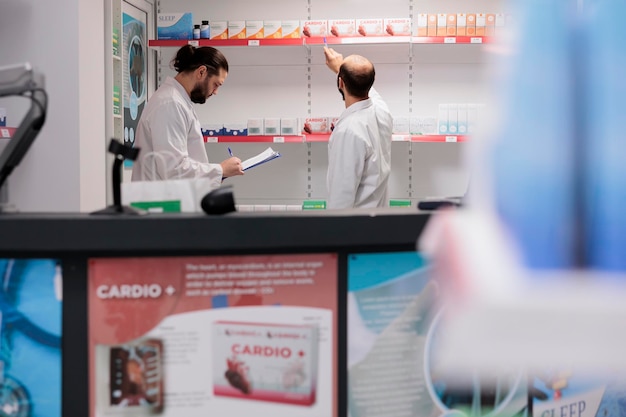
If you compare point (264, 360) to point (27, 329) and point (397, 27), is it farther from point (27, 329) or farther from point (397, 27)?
point (397, 27)

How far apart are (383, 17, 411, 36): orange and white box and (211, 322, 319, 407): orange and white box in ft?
10.8

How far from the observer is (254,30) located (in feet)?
15.8

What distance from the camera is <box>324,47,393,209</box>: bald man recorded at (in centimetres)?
387

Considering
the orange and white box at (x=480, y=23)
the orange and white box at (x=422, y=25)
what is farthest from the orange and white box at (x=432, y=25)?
the orange and white box at (x=480, y=23)

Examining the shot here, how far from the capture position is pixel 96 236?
1.64m

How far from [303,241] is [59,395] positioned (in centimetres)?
72

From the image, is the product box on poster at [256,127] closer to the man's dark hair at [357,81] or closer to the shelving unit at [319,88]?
the shelving unit at [319,88]

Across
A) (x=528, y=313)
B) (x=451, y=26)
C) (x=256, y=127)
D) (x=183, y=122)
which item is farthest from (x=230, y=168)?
(x=528, y=313)

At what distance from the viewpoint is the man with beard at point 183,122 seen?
3842mm

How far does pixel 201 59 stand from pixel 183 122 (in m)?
0.39

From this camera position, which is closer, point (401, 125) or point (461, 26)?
point (461, 26)

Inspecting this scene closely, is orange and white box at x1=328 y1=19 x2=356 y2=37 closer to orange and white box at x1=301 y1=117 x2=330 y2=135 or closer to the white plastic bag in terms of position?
orange and white box at x1=301 y1=117 x2=330 y2=135

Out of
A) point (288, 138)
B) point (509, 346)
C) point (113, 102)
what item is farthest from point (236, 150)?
point (509, 346)

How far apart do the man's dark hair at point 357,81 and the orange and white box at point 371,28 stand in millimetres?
790
